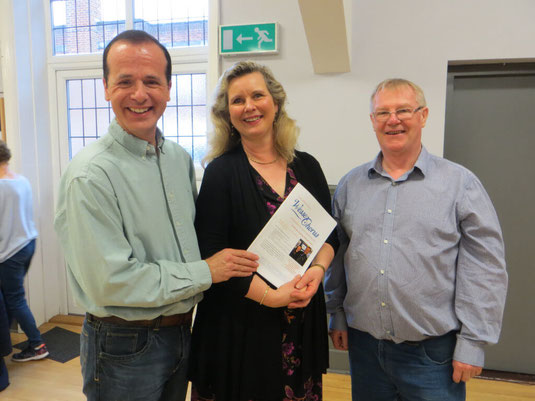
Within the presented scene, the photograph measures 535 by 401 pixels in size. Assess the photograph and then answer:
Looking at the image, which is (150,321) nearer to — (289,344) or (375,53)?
(289,344)

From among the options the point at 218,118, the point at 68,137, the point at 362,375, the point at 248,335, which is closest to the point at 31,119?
the point at 68,137

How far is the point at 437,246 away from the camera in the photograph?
132cm

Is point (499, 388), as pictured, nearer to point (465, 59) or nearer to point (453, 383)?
point (453, 383)

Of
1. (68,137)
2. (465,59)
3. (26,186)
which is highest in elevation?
(465,59)

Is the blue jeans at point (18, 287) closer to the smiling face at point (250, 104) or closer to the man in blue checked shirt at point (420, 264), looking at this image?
the smiling face at point (250, 104)

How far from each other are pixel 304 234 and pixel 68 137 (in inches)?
134

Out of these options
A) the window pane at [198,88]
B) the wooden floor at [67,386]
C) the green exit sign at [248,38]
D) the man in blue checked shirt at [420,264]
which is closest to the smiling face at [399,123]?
the man in blue checked shirt at [420,264]

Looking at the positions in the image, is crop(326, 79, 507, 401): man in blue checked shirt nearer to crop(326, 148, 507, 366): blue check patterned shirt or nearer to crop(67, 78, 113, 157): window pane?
crop(326, 148, 507, 366): blue check patterned shirt

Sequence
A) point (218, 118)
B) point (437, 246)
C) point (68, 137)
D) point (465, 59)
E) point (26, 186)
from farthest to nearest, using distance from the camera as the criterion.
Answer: point (68, 137) → point (26, 186) → point (465, 59) → point (218, 118) → point (437, 246)

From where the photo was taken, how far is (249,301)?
4.38 ft

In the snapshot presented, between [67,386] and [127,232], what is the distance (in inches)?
89.7

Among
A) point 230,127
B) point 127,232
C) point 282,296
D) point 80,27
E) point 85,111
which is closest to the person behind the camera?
point 127,232

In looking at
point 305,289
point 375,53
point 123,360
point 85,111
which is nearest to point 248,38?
point 375,53

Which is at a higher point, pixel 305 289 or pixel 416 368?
pixel 305 289
